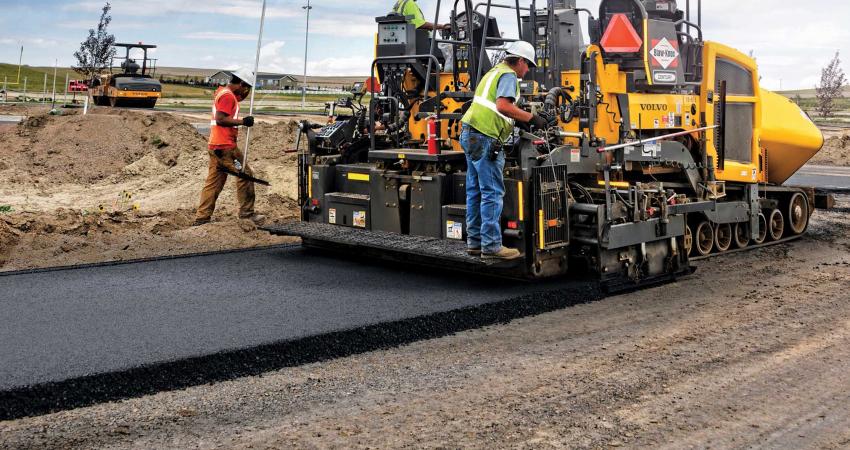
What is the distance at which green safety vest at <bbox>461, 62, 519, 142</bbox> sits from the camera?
6980 mm

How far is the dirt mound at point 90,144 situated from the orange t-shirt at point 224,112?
5.83m

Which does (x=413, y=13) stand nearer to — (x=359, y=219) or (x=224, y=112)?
(x=359, y=219)

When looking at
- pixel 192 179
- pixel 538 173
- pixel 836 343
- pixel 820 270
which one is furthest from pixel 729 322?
pixel 192 179

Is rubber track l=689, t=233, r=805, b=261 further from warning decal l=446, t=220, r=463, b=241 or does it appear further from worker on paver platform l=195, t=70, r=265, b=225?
worker on paver platform l=195, t=70, r=265, b=225

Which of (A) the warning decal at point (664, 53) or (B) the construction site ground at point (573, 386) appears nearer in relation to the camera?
(B) the construction site ground at point (573, 386)

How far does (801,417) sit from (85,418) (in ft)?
11.7

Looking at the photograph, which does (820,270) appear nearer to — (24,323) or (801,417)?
(801,417)

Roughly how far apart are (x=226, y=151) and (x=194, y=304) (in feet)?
13.3

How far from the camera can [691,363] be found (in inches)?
211

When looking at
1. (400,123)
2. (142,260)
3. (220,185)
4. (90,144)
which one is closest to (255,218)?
(220,185)

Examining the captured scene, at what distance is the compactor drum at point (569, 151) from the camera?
7410mm

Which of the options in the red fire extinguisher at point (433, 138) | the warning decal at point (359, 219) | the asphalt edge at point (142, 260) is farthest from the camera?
the warning decal at point (359, 219)

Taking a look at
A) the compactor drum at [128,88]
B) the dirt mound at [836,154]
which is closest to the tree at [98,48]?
the compactor drum at [128,88]

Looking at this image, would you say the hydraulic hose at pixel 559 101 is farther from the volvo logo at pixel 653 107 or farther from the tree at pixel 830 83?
the tree at pixel 830 83
